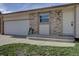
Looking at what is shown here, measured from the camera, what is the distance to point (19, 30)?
59.7 ft

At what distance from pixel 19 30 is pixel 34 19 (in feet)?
7.92

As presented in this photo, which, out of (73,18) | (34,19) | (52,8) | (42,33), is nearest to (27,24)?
(34,19)

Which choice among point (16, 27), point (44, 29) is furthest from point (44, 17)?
point (16, 27)

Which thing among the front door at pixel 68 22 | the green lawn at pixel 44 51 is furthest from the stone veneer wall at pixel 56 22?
the green lawn at pixel 44 51

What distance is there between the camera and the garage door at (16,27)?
17.6 m

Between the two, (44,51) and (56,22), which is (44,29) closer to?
(56,22)

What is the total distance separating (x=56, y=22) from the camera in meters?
15.0

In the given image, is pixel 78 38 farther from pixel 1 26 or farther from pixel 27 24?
pixel 1 26

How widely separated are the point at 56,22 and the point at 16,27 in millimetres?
5415

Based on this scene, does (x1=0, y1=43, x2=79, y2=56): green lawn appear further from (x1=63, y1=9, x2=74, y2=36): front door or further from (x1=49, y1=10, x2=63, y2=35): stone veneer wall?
(x1=49, y1=10, x2=63, y2=35): stone veneer wall

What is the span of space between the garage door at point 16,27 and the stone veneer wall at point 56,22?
3.21 metres

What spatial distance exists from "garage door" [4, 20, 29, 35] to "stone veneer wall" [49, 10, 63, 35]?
3.21m

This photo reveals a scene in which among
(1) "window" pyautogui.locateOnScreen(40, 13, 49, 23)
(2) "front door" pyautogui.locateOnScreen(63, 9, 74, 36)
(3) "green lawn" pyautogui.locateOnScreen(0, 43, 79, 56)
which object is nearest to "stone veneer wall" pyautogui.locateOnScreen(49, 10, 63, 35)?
(2) "front door" pyautogui.locateOnScreen(63, 9, 74, 36)

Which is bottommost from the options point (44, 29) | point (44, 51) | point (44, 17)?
point (44, 51)
